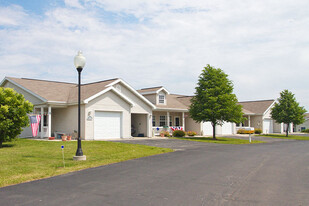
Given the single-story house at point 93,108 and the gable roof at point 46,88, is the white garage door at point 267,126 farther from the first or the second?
the gable roof at point 46,88

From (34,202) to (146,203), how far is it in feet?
7.82

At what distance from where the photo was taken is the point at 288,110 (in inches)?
1532

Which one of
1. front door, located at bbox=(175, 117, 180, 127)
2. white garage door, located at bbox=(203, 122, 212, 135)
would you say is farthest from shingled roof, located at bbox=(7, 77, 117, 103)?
white garage door, located at bbox=(203, 122, 212, 135)

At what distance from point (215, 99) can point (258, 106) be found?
78.3 feet

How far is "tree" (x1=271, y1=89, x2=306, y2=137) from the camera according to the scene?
127 ft

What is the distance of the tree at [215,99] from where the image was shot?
1072 inches

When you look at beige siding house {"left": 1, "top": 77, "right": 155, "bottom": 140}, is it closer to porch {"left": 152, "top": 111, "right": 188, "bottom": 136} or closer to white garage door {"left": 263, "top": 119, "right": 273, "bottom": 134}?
porch {"left": 152, "top": 111, "right": 188, "bottom": 136}

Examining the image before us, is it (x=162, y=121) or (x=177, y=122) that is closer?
(x=162, y=121)

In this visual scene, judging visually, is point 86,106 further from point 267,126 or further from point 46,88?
point 267,126

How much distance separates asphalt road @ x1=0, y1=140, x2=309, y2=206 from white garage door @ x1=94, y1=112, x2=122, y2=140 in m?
12.6

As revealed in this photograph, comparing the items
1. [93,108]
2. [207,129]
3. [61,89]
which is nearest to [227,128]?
[207,129]

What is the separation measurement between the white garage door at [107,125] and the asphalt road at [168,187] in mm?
12565

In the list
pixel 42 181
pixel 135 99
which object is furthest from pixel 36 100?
pixel 42 181

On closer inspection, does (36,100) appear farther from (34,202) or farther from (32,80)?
(34,202)
